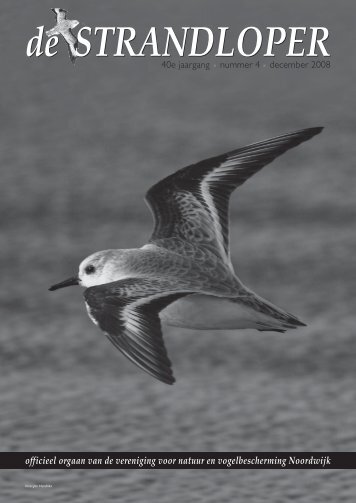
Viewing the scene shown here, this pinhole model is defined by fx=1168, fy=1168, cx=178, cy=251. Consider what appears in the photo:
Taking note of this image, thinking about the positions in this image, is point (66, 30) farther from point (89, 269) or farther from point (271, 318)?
point (271, 318)

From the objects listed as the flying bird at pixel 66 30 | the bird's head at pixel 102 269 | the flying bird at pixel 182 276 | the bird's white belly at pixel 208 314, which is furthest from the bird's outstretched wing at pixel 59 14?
the bird's white belly at pixel 208 314

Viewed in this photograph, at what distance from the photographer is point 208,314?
25.7 ft

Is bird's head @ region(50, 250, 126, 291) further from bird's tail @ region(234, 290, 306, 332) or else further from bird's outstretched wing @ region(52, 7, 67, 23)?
bird's outstretched wing @ region(52, 7, 67, 23)

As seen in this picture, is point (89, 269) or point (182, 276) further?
point (89, 269)

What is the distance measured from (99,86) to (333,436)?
10150mm

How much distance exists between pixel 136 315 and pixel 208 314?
28.6 inches

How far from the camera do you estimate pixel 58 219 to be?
16.1 m

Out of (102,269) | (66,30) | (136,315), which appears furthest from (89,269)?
(66,30)

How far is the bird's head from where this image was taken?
27.2ft

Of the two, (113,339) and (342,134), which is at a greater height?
(342,134)

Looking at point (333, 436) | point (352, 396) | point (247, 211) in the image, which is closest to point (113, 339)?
point (333, 436)

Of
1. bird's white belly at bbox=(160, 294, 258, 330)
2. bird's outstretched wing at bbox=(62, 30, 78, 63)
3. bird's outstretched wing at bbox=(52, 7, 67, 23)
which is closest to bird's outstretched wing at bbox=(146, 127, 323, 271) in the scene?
bird's white belly at bbox=(160, 294, 258, 330)

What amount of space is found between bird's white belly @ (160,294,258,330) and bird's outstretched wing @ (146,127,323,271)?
0.88 metres

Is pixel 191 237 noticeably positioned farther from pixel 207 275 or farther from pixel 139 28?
pixel 139 28
